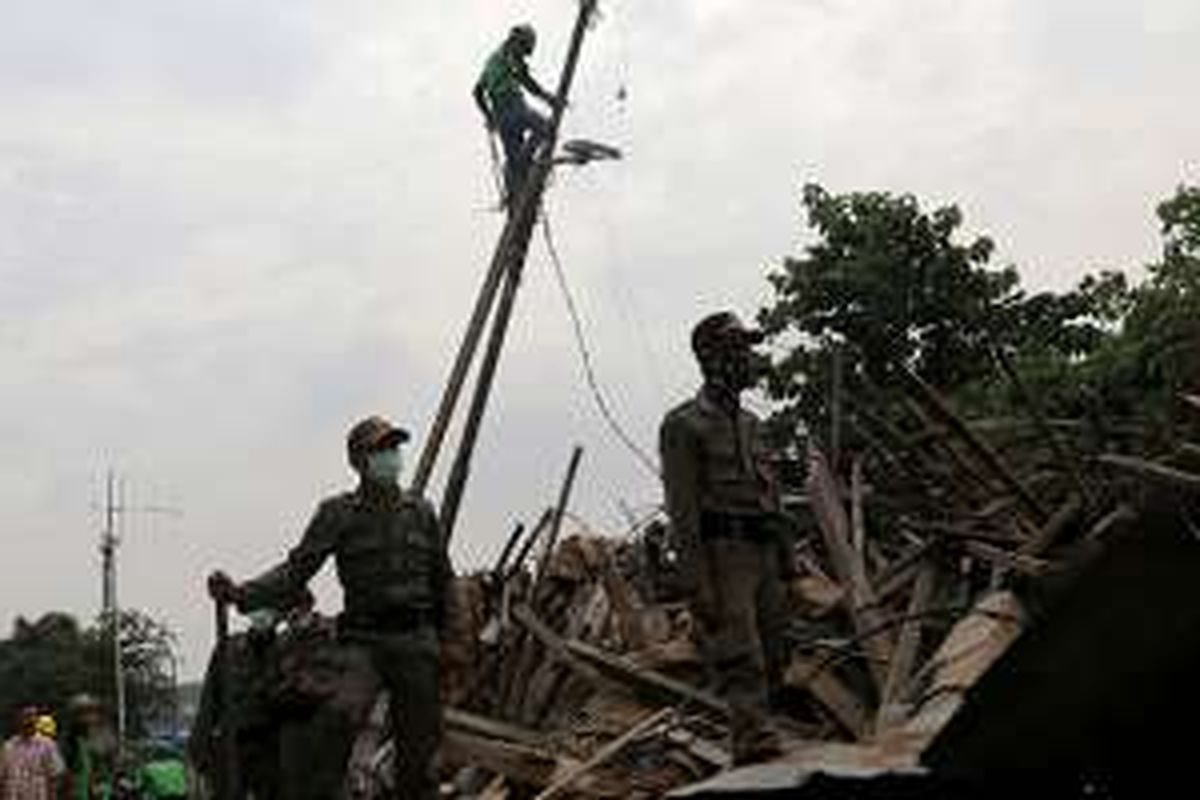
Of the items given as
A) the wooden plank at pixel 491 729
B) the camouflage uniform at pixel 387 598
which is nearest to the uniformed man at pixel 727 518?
the camouflage uniform at pixel 387 598

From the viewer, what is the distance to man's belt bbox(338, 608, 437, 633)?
8.61 meters

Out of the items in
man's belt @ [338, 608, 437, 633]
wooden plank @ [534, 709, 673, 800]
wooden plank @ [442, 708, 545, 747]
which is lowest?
wooden plank @ [534, 709, 673, 800]

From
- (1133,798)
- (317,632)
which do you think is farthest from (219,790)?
(1133,798)

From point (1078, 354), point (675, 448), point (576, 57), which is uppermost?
point (576, 57)

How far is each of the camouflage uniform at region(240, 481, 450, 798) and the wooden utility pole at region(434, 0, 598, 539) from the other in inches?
342

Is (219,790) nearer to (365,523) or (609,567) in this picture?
(365,523)

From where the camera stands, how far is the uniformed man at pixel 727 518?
8.05 metres

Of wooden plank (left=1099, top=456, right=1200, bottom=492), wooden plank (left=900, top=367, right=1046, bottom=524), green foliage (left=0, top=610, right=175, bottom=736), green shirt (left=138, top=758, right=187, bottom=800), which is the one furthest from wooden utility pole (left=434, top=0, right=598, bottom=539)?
green foliage (left=0, top=610, right=175, bottom=736)

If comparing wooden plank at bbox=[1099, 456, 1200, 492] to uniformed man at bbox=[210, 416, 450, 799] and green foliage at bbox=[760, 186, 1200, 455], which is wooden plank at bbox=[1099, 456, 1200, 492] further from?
green foliage at bbox=[760, 186, 1200, 455]

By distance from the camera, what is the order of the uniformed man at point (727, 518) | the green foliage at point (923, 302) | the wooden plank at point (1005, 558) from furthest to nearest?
the green foliage at point (923, 302) → the uniformed man at point (727, 518) → the wooden plank at point (1005, 558)

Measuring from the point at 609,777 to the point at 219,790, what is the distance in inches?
70.3

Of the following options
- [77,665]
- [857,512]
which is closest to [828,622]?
[857,512]

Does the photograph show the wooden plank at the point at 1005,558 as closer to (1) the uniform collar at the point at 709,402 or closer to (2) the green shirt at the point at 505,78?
(1) the uniform collar at the point at 709,402

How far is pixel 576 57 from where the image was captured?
1816cm
